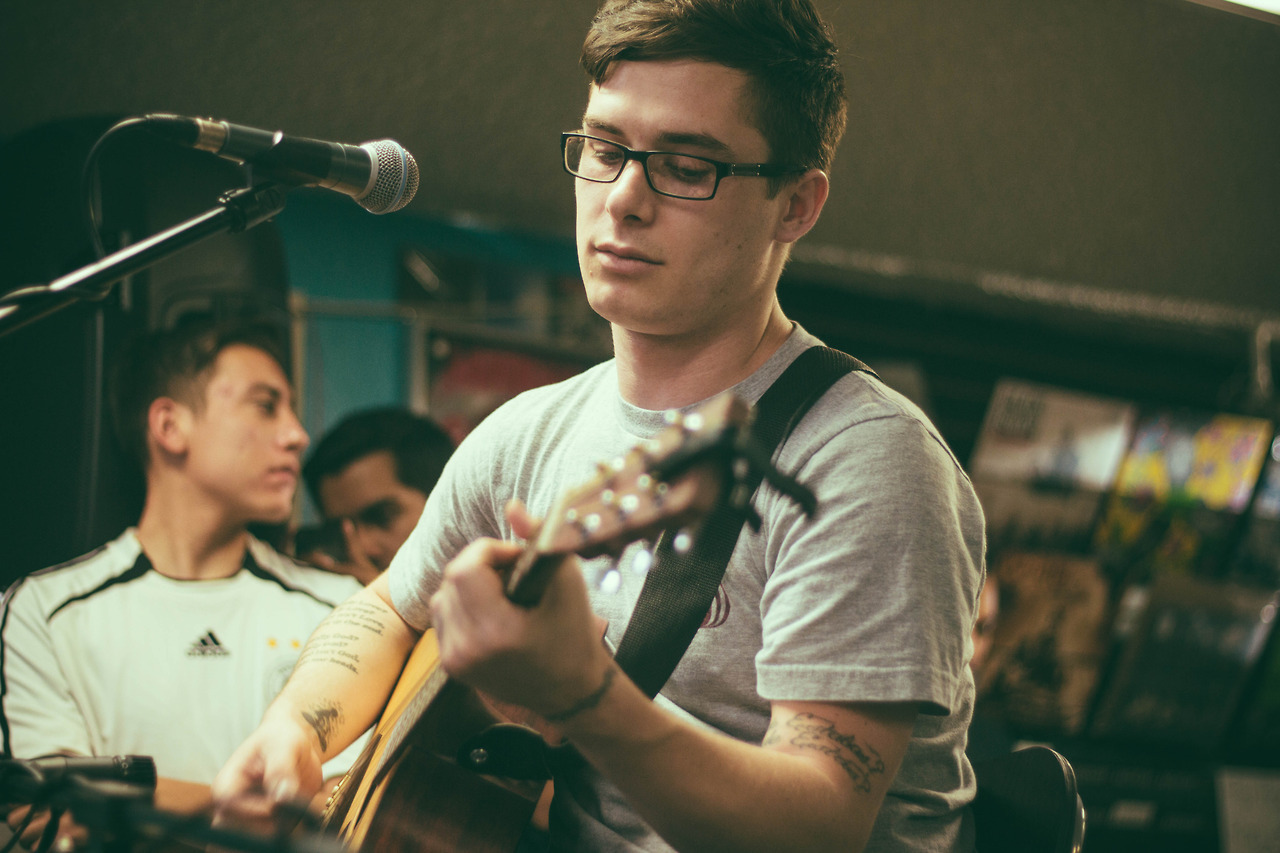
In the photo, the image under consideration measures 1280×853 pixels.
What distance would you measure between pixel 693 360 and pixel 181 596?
3.89 feet

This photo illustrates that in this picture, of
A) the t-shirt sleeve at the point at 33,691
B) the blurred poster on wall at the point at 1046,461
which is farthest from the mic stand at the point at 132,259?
the blurred poster on wall at the point at 1046,461

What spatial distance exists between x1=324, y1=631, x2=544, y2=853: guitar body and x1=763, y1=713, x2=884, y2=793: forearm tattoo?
47cm

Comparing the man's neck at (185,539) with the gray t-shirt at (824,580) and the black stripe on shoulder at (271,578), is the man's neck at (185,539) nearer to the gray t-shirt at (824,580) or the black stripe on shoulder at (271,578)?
the black stripe on shoulder at (271,578)

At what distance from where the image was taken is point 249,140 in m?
1.11

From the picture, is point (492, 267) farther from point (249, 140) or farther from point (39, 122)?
point (249, 140)

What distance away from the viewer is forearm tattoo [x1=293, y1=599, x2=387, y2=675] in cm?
144

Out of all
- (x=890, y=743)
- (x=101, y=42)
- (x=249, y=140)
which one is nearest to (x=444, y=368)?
(x=101, y=42)

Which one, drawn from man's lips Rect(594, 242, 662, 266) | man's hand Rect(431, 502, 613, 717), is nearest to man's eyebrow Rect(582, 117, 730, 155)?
man's lips Rect(594, 242, 662, 266)

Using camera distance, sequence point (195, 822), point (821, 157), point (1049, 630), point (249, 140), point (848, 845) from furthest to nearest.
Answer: point (1049, 630)
point (821, 157)
point (249, 140)
point (848, 845)
point (195, 822)

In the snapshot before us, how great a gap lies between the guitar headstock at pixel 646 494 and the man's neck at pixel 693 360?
21.3 inches

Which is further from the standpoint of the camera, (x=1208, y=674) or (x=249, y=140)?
(x=1208, y=674)

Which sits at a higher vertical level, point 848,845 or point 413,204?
point 413,204

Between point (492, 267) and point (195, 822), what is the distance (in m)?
2.00

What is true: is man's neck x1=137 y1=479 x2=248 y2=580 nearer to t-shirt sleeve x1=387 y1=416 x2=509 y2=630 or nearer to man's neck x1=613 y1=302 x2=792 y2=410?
t-shirt sleeve x1=387 y1=416 x2=509 y2=630
